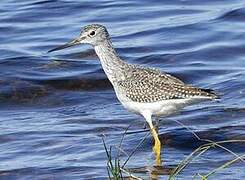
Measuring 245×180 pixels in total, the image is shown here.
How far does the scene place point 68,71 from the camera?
14297mm

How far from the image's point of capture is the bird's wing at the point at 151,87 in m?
10.0

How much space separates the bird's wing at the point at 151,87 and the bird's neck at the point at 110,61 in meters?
0.14

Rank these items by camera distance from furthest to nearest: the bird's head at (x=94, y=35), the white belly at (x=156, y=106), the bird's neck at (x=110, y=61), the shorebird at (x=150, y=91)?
the bird's head at (x=94, y=35), the bird's neck at (x=110, y=61), the white belly at (x=156, y=106), the shorebird at (x=150, y=91)

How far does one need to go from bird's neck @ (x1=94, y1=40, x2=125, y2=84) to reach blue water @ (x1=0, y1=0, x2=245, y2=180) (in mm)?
757

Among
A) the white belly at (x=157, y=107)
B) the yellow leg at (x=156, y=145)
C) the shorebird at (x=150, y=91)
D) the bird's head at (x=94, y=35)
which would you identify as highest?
the bird's head at (x=94, y=35)

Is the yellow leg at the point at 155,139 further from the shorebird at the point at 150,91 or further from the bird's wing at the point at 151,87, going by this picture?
the bird's wing at the point at 151,87

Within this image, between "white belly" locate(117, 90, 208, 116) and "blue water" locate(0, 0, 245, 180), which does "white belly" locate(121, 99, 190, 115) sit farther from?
"blue water" locate(0, 0, 245, 180)

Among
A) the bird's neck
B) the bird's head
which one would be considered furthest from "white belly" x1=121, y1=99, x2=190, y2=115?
the bird's head

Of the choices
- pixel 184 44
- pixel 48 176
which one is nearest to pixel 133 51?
pixel 184 44

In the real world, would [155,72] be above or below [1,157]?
above

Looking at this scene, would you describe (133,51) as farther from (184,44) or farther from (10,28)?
(10,28)

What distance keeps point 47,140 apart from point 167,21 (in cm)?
678

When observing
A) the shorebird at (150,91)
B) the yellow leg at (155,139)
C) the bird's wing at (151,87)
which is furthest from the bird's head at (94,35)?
the yellow leg at (155,139)

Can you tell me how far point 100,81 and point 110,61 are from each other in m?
3.15
